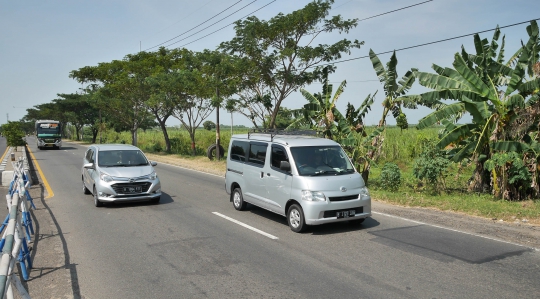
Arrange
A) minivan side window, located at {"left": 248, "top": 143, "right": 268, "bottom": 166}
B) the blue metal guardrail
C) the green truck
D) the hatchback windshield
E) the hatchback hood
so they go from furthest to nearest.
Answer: the green truck, the hatchback windshield, the hatchback hood, minivan side window, located at {"left": 248, "top": 143, "right": 268, "bottom": 166}, the blue metal guardrail

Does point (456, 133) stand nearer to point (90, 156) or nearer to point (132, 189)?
point (132, 189)

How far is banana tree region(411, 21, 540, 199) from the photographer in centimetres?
1273

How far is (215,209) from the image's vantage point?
1167cm

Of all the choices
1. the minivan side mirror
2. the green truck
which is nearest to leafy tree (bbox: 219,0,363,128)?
the minivan side mirror

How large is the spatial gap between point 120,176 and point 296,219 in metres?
5.48

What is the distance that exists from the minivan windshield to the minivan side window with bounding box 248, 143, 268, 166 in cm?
103

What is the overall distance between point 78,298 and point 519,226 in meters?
8.82

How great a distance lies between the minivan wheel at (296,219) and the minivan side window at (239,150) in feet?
8.33

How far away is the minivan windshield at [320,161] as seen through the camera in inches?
362

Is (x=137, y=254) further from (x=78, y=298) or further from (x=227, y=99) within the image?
(x=227, y=99)

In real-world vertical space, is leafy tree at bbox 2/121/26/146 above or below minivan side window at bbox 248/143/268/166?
above

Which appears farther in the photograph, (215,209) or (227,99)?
(227,99)

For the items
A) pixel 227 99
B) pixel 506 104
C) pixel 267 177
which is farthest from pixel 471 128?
pixel 227 99

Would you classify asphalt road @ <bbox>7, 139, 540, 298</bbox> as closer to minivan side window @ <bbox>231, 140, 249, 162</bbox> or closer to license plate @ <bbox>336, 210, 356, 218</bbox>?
license plate @ <bbox>336, 210, 356, 218</bbox>
